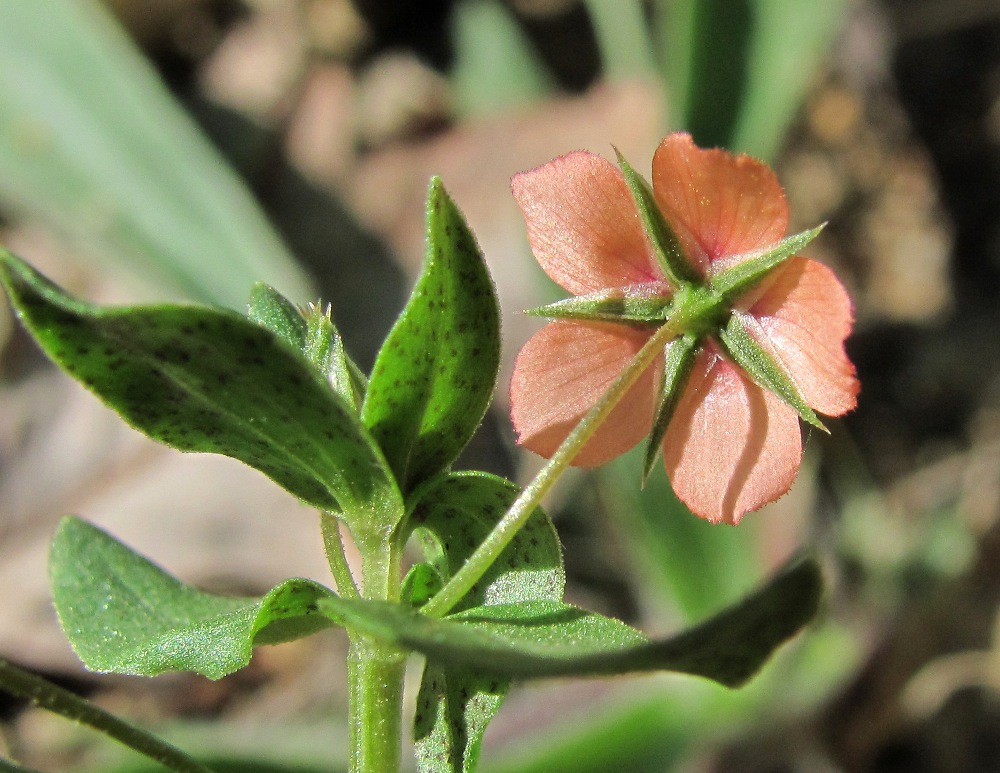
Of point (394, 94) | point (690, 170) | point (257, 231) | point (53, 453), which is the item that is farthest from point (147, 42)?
point (690, 170)

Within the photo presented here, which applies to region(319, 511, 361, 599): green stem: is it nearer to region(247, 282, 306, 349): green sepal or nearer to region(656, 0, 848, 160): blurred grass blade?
region(247, 282, 306, 349): green sepal

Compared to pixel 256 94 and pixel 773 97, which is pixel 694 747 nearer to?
pixel 773 97

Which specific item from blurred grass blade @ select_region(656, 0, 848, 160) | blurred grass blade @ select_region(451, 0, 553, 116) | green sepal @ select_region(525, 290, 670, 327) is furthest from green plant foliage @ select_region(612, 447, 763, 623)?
blurred grass blade @ select_region(451, 0, 553, 116)

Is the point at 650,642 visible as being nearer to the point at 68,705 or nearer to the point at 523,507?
the point at 523,507

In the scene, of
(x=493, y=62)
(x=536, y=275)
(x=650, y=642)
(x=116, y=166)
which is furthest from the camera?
(x=493, y=62)

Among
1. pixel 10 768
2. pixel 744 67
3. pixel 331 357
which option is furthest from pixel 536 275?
pixel 10 768
